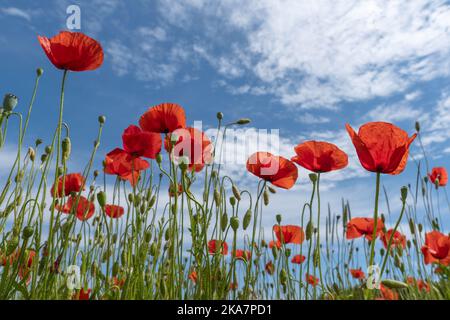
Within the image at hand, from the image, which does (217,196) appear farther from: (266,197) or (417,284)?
(417,284)

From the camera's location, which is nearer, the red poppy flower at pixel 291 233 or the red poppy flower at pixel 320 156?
the red poppy flower at pixel 320 156

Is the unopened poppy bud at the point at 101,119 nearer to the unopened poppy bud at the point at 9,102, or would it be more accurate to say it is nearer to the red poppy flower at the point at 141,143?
the red poppy flower at the point at 141,143

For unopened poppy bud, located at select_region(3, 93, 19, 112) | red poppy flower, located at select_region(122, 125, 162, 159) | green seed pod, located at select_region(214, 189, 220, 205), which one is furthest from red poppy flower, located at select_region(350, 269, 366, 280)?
unopened poppy bud, located at select_region(3, 93, 19, 112)

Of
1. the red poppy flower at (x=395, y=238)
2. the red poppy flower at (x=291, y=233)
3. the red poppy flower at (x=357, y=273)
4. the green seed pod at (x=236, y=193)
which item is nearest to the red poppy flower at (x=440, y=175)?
the red poppy flower at (x=395, y=238)

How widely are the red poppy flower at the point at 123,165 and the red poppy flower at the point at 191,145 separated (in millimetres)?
267

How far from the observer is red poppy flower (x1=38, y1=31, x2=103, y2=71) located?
1.51 m

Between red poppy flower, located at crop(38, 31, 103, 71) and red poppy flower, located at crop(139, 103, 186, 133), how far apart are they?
301mm

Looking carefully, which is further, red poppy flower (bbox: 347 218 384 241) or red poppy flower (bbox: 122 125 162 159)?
red poppy flower (bbox: 347 218 384 241)

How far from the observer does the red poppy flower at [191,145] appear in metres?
1.64

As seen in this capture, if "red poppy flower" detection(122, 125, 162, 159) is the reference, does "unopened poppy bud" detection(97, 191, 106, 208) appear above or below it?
below

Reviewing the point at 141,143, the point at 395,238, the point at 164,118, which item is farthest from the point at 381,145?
the point at 395,238

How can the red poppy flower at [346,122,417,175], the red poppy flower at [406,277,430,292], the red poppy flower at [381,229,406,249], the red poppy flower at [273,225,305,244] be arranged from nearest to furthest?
the red poppy flower at [346,122,417,175], the red poppy flower at [273,225,305,244], the red poppy flower at [406,277,430,292], the red poppy flower at [381,229,406,249]

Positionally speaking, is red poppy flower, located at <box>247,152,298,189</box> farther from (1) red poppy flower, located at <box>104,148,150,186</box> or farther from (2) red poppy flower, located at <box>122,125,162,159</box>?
(1) red poppy flower, located at <box>104,148,150,186</box>
